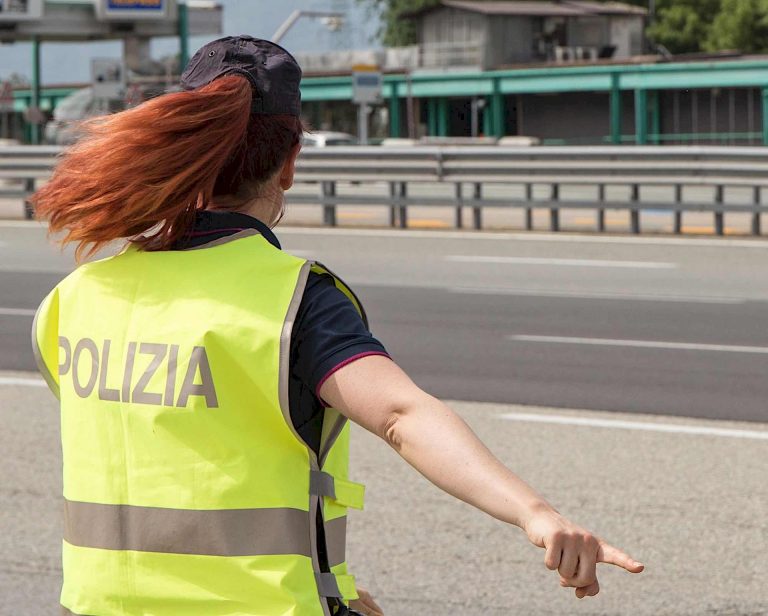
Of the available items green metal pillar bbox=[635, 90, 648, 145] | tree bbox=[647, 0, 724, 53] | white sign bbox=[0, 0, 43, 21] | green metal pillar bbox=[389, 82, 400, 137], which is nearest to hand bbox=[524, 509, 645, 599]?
white sign bbox=[0, 0, 43, 21]

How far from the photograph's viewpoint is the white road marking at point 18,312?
12.4 m

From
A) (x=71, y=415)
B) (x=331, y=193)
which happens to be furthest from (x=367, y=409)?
(x=331, y=193)

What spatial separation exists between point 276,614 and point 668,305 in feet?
36.3

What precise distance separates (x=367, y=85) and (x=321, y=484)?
27.4 m

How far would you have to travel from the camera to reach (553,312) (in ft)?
40.4

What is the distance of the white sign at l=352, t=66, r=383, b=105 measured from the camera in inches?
1138

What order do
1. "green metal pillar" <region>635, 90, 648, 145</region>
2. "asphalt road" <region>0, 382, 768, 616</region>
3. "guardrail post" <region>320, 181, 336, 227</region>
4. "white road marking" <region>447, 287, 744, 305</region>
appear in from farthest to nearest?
1. "green metal pillar" <region>635, 90, 648, 145</region>
2. "guardrail post" <region>320, 181, 336, 227</region>
3. "white road marking" <region>447, 287, 744, 305</region>
4. "asphalt road" <region>0, 382, 768, 616</region>

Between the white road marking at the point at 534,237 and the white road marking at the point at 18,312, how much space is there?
6.69 metres

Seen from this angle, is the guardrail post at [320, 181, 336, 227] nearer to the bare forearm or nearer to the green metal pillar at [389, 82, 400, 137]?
the bare forearm

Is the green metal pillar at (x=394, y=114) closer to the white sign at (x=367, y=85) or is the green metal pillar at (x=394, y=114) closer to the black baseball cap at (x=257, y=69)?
the white sign at (x=367, y=85)

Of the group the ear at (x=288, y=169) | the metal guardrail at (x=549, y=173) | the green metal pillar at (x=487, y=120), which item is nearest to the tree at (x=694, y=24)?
the green metal pillar at (x=487, y=120)

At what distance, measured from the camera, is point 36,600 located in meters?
4.96

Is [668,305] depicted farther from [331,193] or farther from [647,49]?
[647,49]

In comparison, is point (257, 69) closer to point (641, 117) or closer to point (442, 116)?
point (641, 117)
